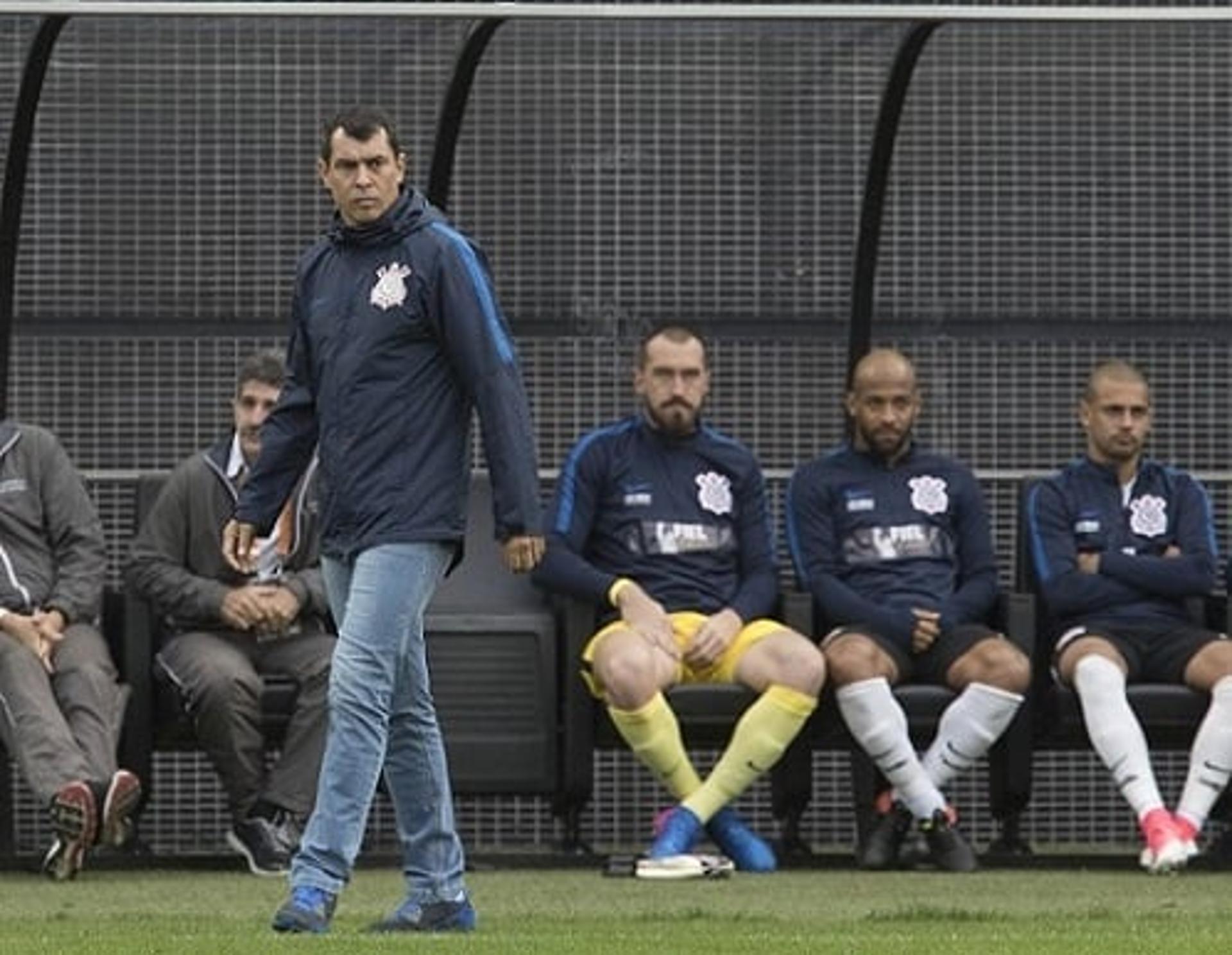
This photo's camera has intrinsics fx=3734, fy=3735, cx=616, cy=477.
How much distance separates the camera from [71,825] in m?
10.2

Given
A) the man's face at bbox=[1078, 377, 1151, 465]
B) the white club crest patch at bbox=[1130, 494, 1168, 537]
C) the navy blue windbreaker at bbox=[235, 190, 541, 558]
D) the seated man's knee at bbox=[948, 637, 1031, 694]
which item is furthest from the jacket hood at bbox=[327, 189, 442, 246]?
the white club crest patch at bbox=[1130, 494, 1168, 537]

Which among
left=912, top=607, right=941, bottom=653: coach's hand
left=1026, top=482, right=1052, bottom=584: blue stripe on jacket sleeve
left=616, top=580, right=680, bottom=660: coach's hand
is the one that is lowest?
left=912, top=607, right=941, bottom=653: coach's hand

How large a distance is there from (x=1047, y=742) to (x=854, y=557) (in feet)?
2.67

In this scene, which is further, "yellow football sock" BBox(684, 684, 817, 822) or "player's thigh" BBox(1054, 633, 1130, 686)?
"player's thigh" BBox(1054, 633, 1130, 686)

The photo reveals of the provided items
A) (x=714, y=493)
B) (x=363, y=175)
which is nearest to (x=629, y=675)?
(x=714, y=493)

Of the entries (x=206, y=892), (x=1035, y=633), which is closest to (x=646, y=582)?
(x=1035, y=633)

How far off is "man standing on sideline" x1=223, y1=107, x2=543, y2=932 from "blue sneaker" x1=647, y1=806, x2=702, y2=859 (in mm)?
2201

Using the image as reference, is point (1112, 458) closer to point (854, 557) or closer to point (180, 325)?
point (854, 557)

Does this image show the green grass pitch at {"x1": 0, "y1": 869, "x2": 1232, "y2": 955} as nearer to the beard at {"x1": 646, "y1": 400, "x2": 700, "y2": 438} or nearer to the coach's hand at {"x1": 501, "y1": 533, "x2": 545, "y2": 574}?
the coach's hand at {"x1": 501, "y1": 533, "x2": 545, "y2": 574}

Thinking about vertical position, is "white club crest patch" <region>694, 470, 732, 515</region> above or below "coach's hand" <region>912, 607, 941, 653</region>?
above

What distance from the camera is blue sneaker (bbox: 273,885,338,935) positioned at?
26.6 ft

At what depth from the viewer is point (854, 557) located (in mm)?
11477

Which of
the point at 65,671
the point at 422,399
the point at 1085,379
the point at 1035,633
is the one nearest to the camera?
the point at 422,399

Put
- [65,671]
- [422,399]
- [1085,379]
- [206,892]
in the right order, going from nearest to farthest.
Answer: [422,399] < [206,892] < [65,671] < [1085,379]
